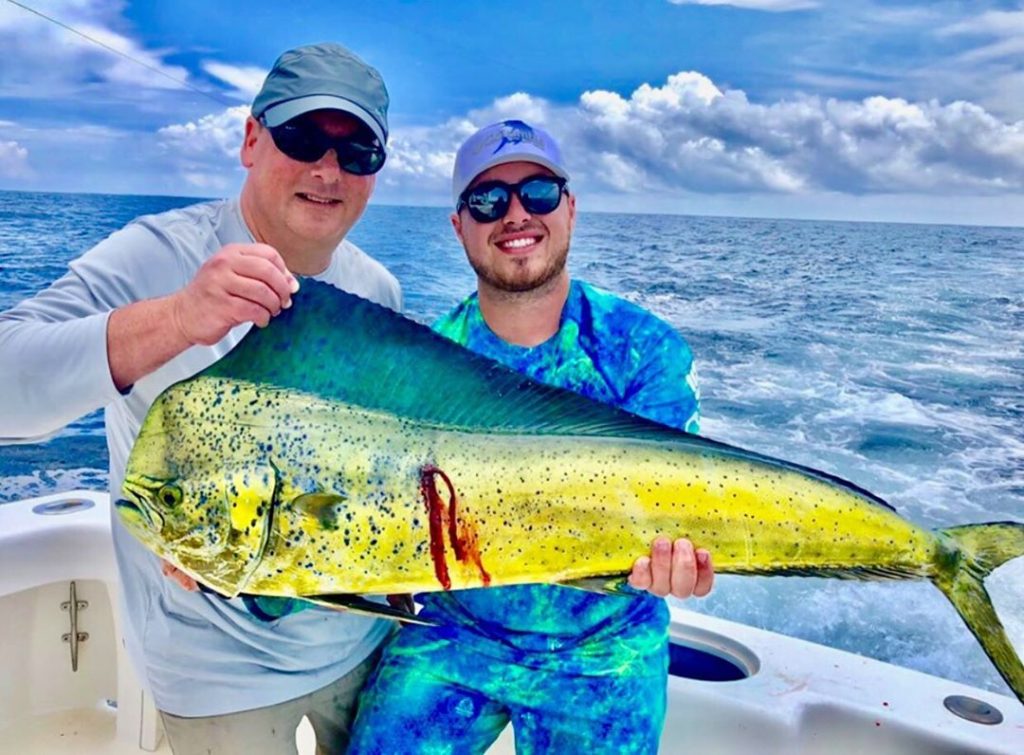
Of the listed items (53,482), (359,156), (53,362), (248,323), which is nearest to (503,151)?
(359,156)

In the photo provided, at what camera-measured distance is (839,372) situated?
10.3 m

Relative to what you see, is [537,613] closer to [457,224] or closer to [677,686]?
[677,686]

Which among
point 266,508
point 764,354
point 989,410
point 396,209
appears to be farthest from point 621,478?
point 396,209

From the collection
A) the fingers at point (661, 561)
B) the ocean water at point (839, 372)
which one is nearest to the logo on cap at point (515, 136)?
the fingers at point (661, 561)

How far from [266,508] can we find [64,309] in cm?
53

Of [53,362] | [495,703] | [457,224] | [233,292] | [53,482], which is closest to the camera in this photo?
[233,292]

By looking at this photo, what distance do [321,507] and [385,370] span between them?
22 cm

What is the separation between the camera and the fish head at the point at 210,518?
43.8 inches

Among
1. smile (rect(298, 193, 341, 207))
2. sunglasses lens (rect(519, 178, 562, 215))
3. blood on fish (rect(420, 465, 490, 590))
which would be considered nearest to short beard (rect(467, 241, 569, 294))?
sunglasses lens (rect(519, 178, 562, 215))

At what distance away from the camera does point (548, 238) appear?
187cm

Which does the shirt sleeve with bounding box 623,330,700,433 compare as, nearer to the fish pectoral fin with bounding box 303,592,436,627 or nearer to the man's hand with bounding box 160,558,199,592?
the fish pectoral fin with bounding box 303,592,436,627

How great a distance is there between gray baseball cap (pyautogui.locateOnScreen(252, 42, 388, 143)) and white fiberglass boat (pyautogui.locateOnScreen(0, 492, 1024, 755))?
169cm

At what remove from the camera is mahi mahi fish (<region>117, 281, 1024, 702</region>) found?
1131 mm

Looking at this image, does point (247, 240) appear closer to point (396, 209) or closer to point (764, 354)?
point (764, 354)
